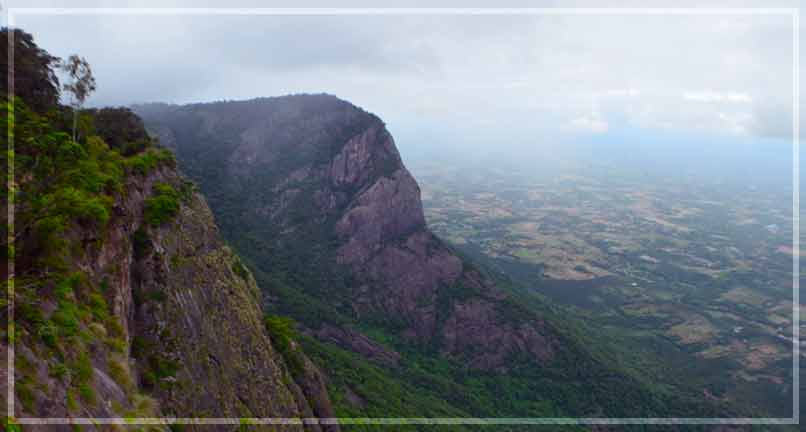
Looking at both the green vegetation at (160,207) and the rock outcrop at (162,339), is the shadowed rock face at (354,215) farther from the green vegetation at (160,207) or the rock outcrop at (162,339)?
the green vegetation at (160,207)

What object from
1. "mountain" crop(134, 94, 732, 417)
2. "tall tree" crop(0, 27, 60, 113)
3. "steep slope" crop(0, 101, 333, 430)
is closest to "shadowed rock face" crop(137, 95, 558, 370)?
"mountain" crop(134, 94, 732, 417)

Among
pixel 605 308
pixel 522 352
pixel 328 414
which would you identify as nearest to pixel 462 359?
pixel 522 352

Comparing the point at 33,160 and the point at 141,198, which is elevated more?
the point at 33,160

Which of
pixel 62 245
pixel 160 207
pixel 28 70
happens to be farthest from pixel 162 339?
pixel 28 70

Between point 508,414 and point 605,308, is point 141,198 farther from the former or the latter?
point 605,308

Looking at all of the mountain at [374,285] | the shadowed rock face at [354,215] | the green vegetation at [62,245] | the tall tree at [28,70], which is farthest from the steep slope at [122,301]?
the shadowed rock face at [354,215]
